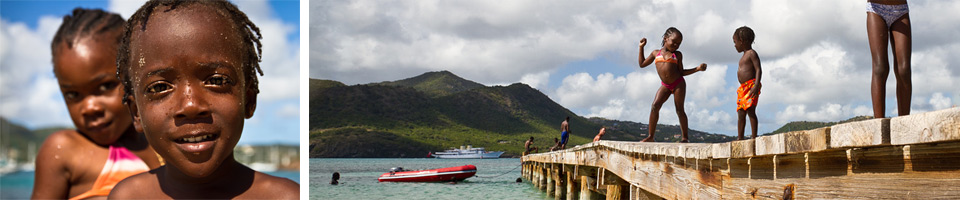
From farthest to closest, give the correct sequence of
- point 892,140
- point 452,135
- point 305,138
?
point 452,135 → point 305,138 → point 892,140

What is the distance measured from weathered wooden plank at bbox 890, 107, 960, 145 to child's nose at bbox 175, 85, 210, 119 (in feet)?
6.25

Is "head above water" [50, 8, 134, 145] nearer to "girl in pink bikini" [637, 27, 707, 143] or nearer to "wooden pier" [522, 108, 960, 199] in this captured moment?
"wooden pier" [522, 108, 960, 199]

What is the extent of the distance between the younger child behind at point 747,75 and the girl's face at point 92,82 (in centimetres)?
525

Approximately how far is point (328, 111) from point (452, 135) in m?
25.0

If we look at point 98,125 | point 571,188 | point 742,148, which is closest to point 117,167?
point 98,125

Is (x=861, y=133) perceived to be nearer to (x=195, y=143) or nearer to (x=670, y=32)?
(x=195, y=143)

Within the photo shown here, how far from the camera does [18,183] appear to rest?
2.54 metres

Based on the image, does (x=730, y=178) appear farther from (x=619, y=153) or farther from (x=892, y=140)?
(x=619, y=153)

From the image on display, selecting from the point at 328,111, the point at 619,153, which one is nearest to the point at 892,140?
the point at 619,153

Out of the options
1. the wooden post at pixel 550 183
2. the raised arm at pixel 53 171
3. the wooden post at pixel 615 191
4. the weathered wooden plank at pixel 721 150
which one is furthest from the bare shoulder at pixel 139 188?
the wooden post at pixel 550 183

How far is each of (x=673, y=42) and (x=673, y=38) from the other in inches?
1.6

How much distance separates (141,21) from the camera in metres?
1.79

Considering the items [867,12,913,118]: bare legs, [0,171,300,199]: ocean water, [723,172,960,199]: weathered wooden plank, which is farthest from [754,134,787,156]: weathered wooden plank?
[0,171,300,199]: ocean water

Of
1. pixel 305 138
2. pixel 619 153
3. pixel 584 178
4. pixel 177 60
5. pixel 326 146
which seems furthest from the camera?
pixel 326 146
